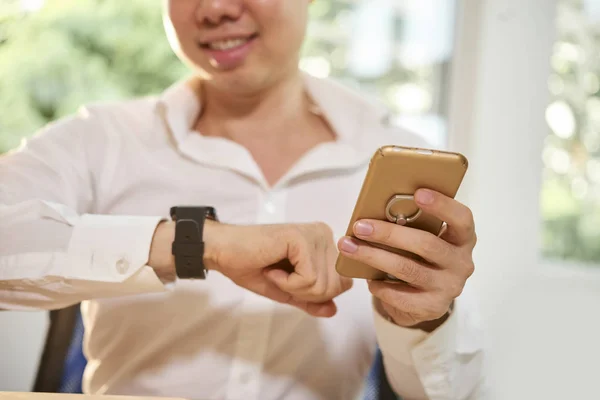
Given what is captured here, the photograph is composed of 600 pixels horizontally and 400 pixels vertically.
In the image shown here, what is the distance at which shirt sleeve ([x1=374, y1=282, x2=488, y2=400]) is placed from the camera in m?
0.73

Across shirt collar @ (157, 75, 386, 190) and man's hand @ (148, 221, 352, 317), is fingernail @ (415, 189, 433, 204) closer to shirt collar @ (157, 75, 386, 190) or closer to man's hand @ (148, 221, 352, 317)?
man's hand @ (148, 221, 352, 317)

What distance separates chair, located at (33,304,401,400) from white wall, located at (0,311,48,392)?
17 cm

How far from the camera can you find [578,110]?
172cm

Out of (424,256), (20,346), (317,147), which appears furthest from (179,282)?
(20,346)

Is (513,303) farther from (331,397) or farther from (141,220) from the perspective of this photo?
(141,220)

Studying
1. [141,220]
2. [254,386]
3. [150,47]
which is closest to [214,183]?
[141,220]

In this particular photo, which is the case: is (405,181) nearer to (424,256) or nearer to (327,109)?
(424,256)

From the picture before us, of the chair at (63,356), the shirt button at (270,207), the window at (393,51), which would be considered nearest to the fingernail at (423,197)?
the shirt button at (270,207)

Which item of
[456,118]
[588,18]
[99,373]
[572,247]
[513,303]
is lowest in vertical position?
[513,303]

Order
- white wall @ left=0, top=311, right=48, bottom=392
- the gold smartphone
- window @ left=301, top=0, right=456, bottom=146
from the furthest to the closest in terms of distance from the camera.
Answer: window @ left=301, top=0, right=456, bottom=146, white wall @ left=0, top=311, right=48, bottom=392, the gold smartphone

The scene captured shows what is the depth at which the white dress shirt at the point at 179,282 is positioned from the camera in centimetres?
71

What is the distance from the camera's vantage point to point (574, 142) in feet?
5.68

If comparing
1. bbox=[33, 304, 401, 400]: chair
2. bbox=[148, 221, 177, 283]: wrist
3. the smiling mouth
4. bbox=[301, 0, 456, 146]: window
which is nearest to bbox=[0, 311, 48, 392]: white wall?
bbox=[33, 304, 401, 400]: chair

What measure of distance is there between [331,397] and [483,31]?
1.19m
